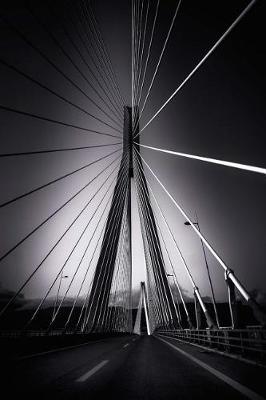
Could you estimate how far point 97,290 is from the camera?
21.7m

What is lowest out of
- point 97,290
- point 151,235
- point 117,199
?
point 97,290

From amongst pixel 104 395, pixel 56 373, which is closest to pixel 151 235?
pixel 56 373

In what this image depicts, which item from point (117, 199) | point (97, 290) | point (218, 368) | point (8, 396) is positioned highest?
point (117, 199)

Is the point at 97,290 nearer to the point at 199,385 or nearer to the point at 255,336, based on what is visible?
the point at 255,336

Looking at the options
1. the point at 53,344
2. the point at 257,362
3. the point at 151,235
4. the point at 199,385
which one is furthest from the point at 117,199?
the point at 199,385

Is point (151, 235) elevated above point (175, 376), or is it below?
above

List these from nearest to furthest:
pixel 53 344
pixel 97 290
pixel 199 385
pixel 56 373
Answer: pixel 199 385 < pixel 56 373 < pixel 53 344 < pixel 97 290

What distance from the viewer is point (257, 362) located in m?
6.46

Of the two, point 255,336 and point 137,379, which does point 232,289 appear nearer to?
point 255,336

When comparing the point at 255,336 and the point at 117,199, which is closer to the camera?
the point at 255,336

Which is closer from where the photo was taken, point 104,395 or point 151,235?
point 104,395

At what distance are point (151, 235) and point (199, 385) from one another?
18946 mm

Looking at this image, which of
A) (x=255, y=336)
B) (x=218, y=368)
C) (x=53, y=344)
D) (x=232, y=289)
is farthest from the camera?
(x=53, y=344)

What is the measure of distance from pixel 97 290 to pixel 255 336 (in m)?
15.7
